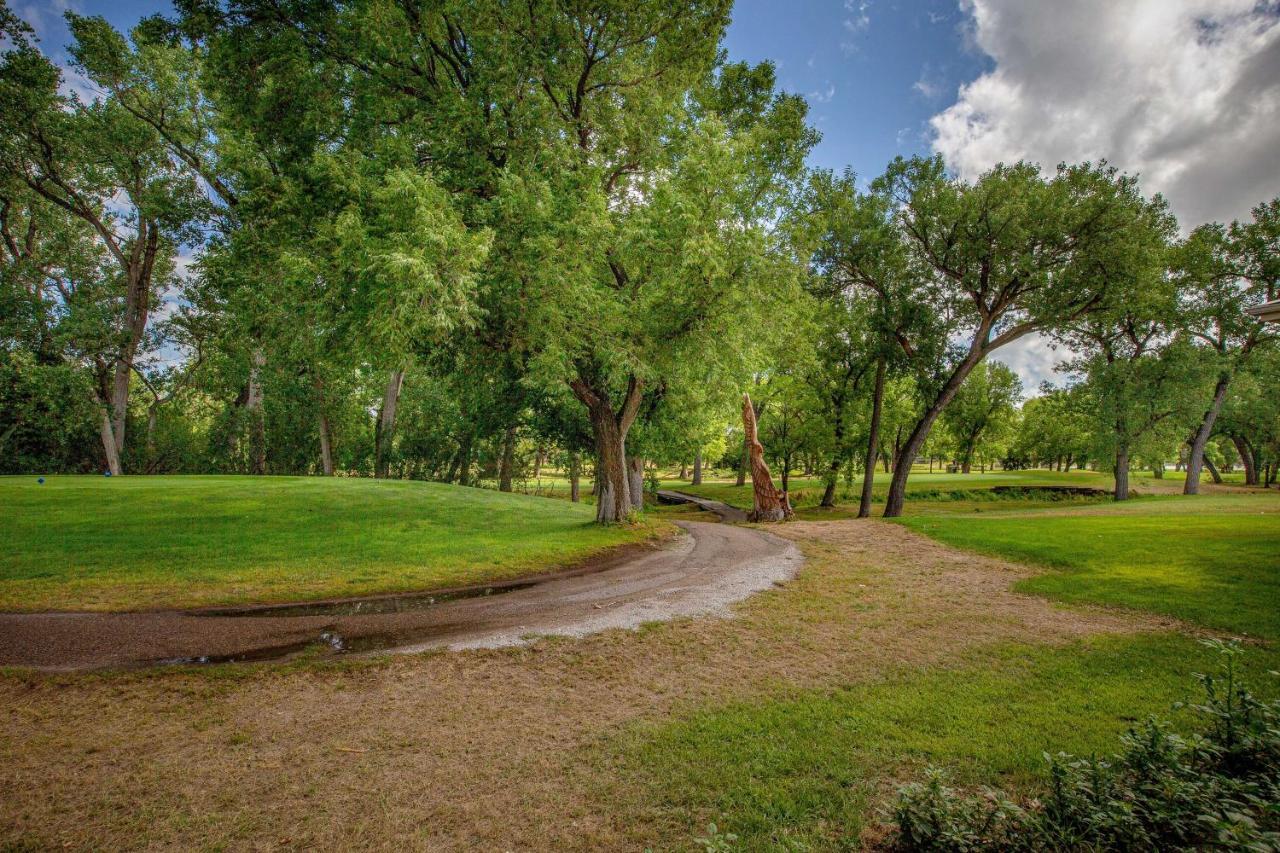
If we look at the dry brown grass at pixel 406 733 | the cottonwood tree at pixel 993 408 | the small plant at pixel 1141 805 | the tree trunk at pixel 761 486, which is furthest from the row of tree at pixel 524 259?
the cottonwood tree at pixel 993 408

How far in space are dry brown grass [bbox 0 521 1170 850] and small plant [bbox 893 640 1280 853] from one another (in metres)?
1.85

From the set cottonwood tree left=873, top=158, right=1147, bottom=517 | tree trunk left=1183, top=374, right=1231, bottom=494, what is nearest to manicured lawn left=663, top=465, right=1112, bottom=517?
tree trunk left=1183, top=374, right=1231, bottom=494

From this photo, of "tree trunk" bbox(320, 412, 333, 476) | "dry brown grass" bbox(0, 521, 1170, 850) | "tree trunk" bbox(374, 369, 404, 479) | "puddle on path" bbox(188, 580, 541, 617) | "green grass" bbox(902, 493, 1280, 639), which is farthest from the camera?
"tree trunk" bbox(320, 412, 333, 476)

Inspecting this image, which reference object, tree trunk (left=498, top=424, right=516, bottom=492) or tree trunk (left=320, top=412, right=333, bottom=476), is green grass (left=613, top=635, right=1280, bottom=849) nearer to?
tree trunk (left=498, top=424, right=516, bottom=492)

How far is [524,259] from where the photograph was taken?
12156 millimetres

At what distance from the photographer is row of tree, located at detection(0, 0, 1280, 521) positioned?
12102mm

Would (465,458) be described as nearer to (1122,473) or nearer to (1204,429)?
(1122,473)

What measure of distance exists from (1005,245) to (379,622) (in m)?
25.5

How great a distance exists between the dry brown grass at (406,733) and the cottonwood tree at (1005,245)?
1835 cm

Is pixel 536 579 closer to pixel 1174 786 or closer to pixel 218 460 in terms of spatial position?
pixel 1174 786

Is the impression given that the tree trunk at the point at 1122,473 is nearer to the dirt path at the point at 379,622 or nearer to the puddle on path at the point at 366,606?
A: the dirt path at the point at 379,622

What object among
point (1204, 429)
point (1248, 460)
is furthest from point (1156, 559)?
point (1248, 460)

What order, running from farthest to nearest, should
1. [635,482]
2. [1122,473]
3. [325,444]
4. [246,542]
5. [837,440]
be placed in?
[325,444] → [837,440] → [1122,473] → [635,482] → [246,542]

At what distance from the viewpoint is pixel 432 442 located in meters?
42.4
